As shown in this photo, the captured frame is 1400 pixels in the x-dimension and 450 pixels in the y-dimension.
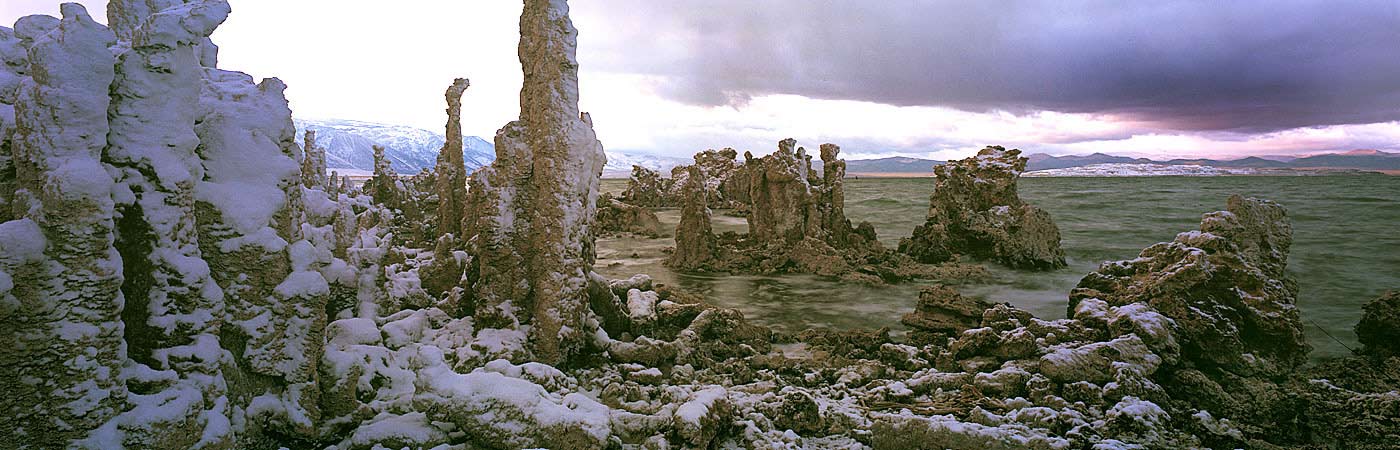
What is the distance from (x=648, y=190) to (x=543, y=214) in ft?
104

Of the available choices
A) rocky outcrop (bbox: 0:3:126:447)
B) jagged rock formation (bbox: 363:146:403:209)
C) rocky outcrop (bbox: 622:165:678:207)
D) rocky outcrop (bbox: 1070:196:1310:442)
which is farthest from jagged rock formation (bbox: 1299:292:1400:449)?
rocky outcrop (bbox: 622:165:678:207)

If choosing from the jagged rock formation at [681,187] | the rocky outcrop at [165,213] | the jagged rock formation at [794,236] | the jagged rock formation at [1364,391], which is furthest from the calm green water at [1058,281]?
the rocky outcrop at [165,213]

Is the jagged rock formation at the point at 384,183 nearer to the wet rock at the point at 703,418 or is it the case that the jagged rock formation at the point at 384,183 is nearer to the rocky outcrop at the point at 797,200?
the rocky outcrop at the point at 797,200

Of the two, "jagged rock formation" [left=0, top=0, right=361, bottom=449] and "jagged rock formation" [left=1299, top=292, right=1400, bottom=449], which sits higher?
"jagged rock formation" [left=0, top=0, right=361, bottom=449]

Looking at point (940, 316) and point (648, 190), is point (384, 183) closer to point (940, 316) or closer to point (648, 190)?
point (648, 190)

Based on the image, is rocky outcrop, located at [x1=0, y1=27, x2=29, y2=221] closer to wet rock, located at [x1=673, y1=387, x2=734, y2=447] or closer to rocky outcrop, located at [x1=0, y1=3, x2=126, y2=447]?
rocky outcrop, located at [x1=0, y1=3, x2=126, y2=447]

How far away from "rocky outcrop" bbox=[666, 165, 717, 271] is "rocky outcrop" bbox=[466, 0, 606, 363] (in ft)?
29.2

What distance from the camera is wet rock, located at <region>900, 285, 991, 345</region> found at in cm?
970

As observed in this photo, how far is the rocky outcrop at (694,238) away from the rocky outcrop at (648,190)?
21.2 meters

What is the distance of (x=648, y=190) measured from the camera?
38906mm

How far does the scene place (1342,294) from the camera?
1398 centimetres

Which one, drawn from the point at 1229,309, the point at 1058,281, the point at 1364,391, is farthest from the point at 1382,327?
the point at 1058,281

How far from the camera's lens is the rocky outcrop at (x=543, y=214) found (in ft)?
23.9

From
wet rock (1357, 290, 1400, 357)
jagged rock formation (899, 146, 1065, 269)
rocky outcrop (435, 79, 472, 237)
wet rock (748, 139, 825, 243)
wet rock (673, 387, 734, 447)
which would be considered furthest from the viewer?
wet rock (748, 139, 825, 243)
